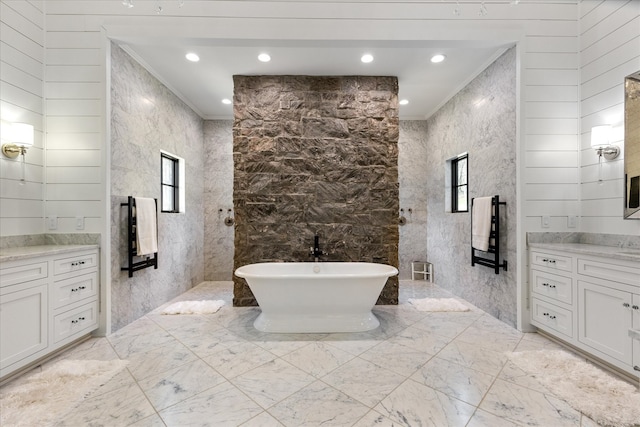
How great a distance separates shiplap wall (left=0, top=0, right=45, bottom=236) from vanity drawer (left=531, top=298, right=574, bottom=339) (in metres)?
4.60

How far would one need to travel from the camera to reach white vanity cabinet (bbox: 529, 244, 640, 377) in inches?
74.7

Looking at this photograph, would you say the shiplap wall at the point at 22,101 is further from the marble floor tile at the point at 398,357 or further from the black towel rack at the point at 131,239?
the marble floor tile at the point at 398,357

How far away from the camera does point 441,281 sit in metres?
4.45

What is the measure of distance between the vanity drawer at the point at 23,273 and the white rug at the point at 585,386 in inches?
140

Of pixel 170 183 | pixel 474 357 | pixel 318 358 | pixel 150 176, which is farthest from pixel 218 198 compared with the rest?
pixel 474 357

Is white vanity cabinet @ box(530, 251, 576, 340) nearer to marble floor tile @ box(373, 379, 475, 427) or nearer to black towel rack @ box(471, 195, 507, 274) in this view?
black towel rack @ box(471, 195, 507, 274)

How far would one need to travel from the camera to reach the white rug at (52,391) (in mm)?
1581

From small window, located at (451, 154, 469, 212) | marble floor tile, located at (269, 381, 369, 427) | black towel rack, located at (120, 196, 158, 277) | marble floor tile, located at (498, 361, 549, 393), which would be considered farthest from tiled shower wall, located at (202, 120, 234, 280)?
marble floor tile, located at (498, 361, 549, 393)

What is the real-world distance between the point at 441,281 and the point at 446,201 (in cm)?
124

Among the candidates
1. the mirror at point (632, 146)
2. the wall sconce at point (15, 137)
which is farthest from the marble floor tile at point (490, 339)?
the wall sconce at point (15, 137)

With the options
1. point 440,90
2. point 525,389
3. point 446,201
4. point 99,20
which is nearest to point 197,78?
point 99,20

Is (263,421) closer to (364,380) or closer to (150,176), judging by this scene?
(364,380)

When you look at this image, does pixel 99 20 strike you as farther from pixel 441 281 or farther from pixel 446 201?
pixel 441 281

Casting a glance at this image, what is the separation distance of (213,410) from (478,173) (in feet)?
11.6
